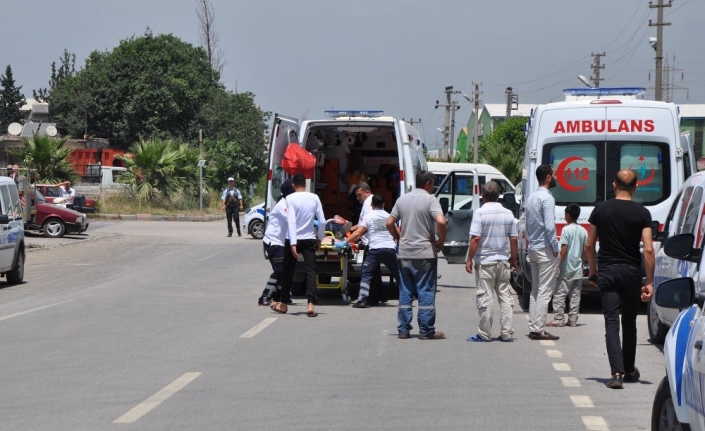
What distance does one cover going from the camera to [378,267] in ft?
48.3

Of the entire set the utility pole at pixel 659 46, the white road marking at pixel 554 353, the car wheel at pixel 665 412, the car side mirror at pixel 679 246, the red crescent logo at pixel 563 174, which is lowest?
the white road marking at pixel 554 353

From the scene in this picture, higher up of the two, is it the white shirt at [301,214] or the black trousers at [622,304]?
the white shirt at [301,214]

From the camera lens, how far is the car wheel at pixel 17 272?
18.9 metres

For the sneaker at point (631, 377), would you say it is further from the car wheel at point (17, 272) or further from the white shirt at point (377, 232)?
the car wheel at point (17, 272)

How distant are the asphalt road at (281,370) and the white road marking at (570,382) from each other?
1 centimetres

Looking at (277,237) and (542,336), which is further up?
(277,237)

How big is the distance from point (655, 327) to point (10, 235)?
462 inches

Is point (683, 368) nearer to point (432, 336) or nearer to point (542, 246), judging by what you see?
point (432, 336)

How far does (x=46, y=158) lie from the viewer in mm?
40906

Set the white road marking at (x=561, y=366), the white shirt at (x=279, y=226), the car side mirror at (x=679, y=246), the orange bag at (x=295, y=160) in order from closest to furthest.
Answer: the car side mirror at (x=679, y=246), the white road marking at (x=561, y=366), the white shirt at (x=279, y=226), the orange bag at (x=295, y=160)

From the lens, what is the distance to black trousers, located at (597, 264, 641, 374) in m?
8.79

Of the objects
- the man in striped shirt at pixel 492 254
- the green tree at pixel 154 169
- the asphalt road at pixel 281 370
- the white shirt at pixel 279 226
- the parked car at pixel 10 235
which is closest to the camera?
Answer: the asphalt road at pixel 281 370

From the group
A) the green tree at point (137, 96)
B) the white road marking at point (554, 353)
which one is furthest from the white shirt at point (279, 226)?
the green tree at point (137, 96)

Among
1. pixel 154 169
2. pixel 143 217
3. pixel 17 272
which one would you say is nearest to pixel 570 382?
pixel 17 272
